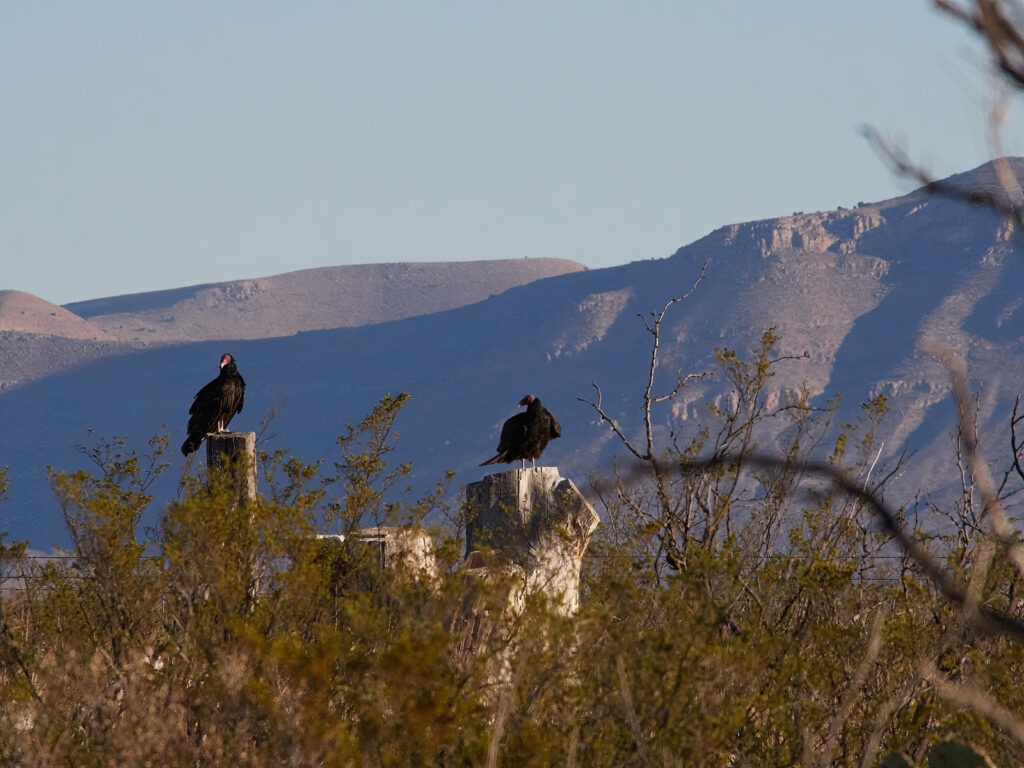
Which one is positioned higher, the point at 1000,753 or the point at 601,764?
the point at 601,764

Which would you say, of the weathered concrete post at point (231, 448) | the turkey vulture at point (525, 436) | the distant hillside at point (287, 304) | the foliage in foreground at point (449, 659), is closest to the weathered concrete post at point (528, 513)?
the foliage in foreground at point (449, 659)

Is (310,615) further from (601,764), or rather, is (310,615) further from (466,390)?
(466,390)

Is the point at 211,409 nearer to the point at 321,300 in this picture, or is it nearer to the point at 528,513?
the point at 528,513

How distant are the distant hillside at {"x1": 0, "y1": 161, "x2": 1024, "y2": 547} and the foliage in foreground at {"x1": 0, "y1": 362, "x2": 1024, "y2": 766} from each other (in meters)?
95.8

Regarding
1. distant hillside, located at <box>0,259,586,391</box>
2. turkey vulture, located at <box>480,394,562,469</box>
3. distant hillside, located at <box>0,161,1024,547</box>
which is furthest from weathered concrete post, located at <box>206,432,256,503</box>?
distant hillside, located at <box>0,259,586,391</box>

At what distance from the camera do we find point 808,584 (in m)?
6.10

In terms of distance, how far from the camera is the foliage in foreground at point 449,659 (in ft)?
15.1

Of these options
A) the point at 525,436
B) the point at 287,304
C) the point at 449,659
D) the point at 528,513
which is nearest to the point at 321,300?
the point at 287,304

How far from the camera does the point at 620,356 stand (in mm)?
134375

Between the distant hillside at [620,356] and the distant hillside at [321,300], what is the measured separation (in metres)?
25.4

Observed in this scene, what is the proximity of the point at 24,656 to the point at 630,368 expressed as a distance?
412 ft

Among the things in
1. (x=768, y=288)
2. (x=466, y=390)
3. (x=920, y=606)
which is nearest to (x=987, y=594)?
(x=920, y=606)

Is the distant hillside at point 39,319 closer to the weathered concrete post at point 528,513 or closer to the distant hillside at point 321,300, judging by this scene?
the distant hillside at point 321,300

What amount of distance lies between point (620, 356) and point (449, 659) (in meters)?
130
